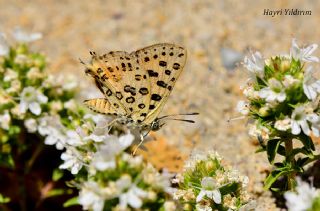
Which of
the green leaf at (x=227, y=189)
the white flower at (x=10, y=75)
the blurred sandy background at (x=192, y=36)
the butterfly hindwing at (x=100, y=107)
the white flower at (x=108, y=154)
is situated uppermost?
the blurred sandy background at (x=192, y=36)

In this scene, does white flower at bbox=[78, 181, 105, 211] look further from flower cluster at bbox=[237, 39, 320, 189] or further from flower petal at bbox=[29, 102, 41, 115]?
flower petal at bbox=[29, 102, 41, 115]

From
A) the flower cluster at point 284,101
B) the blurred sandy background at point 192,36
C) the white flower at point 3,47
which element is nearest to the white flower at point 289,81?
the flower cluster at point 284,101

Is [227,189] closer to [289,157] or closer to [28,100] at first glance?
[289,157]

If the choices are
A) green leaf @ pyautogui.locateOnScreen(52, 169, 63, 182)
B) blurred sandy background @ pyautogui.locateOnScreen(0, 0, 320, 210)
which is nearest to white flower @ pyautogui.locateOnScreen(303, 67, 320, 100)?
blurred sandy background @ pyautogui.locateOnScreen(0, 0, 320, 210)

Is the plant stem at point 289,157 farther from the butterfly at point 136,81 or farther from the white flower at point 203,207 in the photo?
the butterfly at point 136,81

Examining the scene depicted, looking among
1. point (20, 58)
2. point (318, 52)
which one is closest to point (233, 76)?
point (318, 52)
